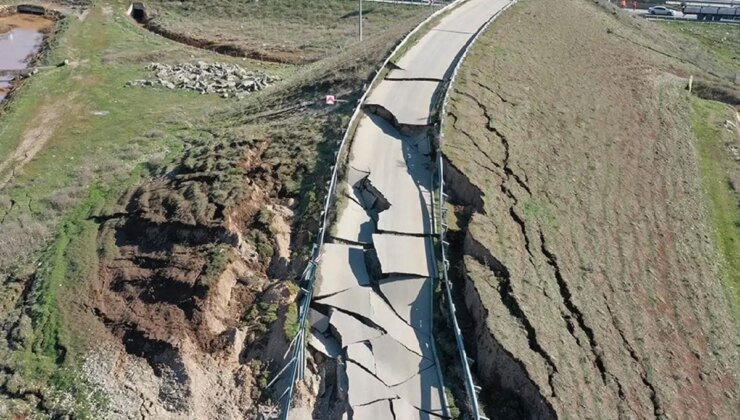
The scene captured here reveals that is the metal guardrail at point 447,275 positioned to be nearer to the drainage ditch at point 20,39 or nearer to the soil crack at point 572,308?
the soil crack at point 572,308

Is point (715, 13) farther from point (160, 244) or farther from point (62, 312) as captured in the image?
point (62, 312)

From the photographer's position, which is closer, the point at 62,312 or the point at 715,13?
the point at 62,312

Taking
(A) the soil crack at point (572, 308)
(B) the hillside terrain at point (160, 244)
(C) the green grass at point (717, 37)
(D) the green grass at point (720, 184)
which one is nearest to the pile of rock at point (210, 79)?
(B) the hillside terrain at point (160, 244)

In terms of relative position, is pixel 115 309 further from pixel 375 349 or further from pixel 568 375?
pixel 568 375

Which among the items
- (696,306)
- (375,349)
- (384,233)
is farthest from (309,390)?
(696,306)

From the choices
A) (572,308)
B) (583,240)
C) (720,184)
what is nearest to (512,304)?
(572,308)
